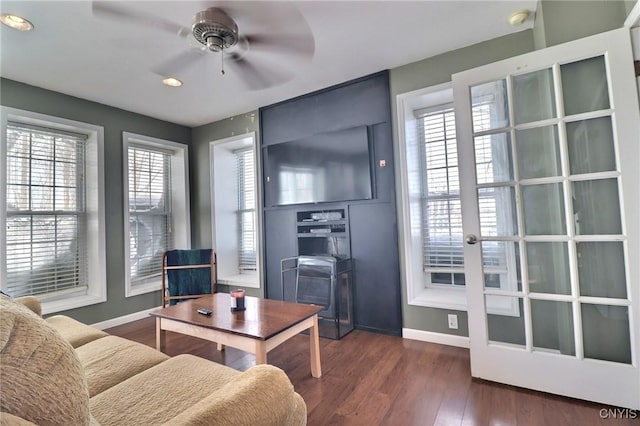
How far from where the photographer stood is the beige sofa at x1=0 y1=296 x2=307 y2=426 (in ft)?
1.87

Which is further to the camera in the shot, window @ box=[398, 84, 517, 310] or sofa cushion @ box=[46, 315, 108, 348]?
window @ box=[398, 84, 517, 310]

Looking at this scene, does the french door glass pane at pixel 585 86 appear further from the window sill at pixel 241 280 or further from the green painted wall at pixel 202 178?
the green painted wall at pixel 202 178

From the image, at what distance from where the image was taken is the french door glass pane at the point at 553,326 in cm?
175

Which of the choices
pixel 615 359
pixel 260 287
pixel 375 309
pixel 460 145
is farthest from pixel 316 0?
pixel 260 287

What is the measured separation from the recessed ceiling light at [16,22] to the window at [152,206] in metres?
1.58

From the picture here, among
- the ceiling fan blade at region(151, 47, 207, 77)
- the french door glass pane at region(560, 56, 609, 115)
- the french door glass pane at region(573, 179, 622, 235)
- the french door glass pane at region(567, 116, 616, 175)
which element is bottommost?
the french door glass pane at region(573, 179, 622, 235)

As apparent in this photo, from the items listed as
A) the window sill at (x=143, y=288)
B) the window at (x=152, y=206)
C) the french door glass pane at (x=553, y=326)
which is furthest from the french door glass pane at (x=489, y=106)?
the window sill at (x=143, y=288)

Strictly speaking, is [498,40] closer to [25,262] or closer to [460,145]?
[460,145]

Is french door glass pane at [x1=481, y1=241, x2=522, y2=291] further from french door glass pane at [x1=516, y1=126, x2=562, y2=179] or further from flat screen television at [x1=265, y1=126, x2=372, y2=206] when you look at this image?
flat screen television at [x1=265, y1=126, x2=372, y2=206]

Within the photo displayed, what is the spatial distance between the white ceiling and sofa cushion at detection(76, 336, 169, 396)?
69.0 inches

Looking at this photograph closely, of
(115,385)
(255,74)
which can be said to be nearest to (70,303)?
(115,385)

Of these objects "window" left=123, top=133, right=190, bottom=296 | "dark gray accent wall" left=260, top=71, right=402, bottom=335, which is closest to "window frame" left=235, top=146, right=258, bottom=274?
"window" left=123, top=133, right=190, bottom=296

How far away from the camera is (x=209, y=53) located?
218cm

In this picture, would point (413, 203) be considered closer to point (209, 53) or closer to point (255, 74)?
point (255, 74)
